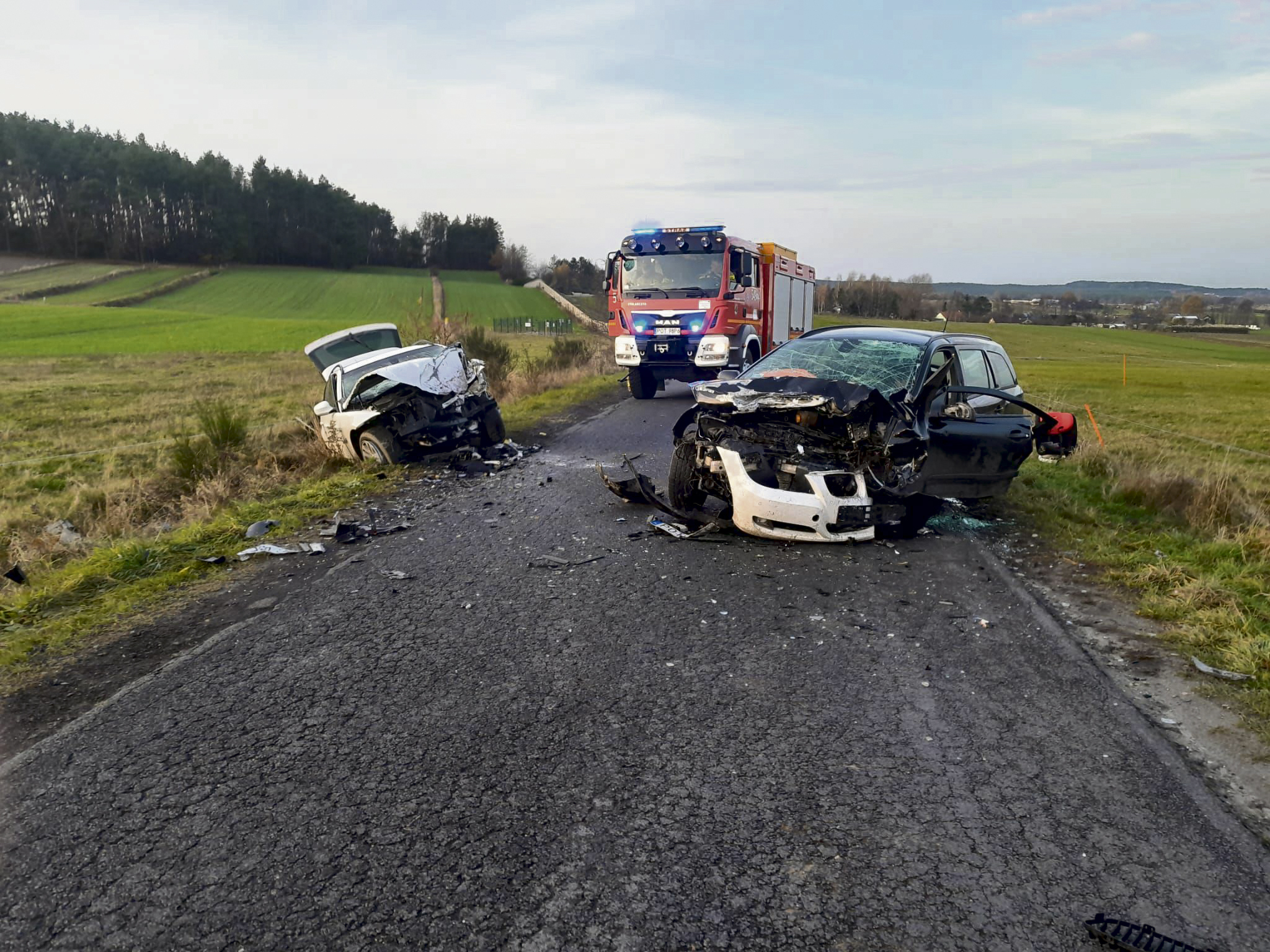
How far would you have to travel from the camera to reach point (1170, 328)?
79.6 meters

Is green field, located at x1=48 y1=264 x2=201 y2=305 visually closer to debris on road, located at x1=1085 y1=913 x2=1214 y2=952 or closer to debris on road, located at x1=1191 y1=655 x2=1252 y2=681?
debris on road, located at x1=1191 y1=655 x2=1252 y2=681

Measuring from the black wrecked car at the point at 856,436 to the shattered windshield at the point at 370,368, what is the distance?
15.4ft

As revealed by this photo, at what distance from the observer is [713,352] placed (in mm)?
16016

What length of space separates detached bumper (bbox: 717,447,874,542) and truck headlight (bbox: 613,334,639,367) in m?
10.5

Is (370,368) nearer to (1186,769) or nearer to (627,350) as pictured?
(627,350)

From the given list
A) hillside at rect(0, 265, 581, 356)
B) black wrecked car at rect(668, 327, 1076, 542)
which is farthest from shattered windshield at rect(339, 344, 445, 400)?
hillside at rect(0, 265, 581, 356)

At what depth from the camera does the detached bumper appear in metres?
6.41

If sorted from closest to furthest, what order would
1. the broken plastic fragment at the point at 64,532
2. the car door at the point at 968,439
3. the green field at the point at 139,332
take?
1. the car door at the point at 968,439
2. the broken plastic fragment at the point at 64,532
3. the green field at the point at 139,332

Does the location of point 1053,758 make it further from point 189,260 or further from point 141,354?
point 189,260

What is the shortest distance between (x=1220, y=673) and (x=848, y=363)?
4.01 metres

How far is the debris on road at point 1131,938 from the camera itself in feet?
7.95

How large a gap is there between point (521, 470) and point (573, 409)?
20.6 ft

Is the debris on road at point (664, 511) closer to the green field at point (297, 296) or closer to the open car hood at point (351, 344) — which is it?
the open car hood at point (351, 344)

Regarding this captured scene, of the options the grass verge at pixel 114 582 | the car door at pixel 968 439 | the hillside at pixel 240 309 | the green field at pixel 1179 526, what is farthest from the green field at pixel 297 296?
the car door at pixel 968 439
